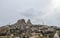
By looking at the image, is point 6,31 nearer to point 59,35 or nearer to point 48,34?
point 48,34

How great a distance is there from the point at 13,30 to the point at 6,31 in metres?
1.63

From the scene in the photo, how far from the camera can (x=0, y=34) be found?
4109cm

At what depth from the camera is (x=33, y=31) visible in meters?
43.0

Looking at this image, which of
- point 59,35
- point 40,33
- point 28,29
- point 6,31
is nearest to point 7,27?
point 6,31

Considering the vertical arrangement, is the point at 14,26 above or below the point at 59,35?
above

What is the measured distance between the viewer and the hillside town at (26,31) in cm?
4094

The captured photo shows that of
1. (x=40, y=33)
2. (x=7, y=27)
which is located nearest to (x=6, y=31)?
(x=7, y=27)

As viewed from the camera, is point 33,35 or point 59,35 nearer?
point 33,35

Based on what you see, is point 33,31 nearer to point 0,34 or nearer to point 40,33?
point 40,33

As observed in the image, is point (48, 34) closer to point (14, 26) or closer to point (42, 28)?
point (42, 28)

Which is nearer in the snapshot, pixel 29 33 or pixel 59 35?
pixel 29 33

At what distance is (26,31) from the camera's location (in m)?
42.0

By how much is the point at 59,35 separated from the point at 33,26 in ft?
23.1

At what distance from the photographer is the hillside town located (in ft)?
134
